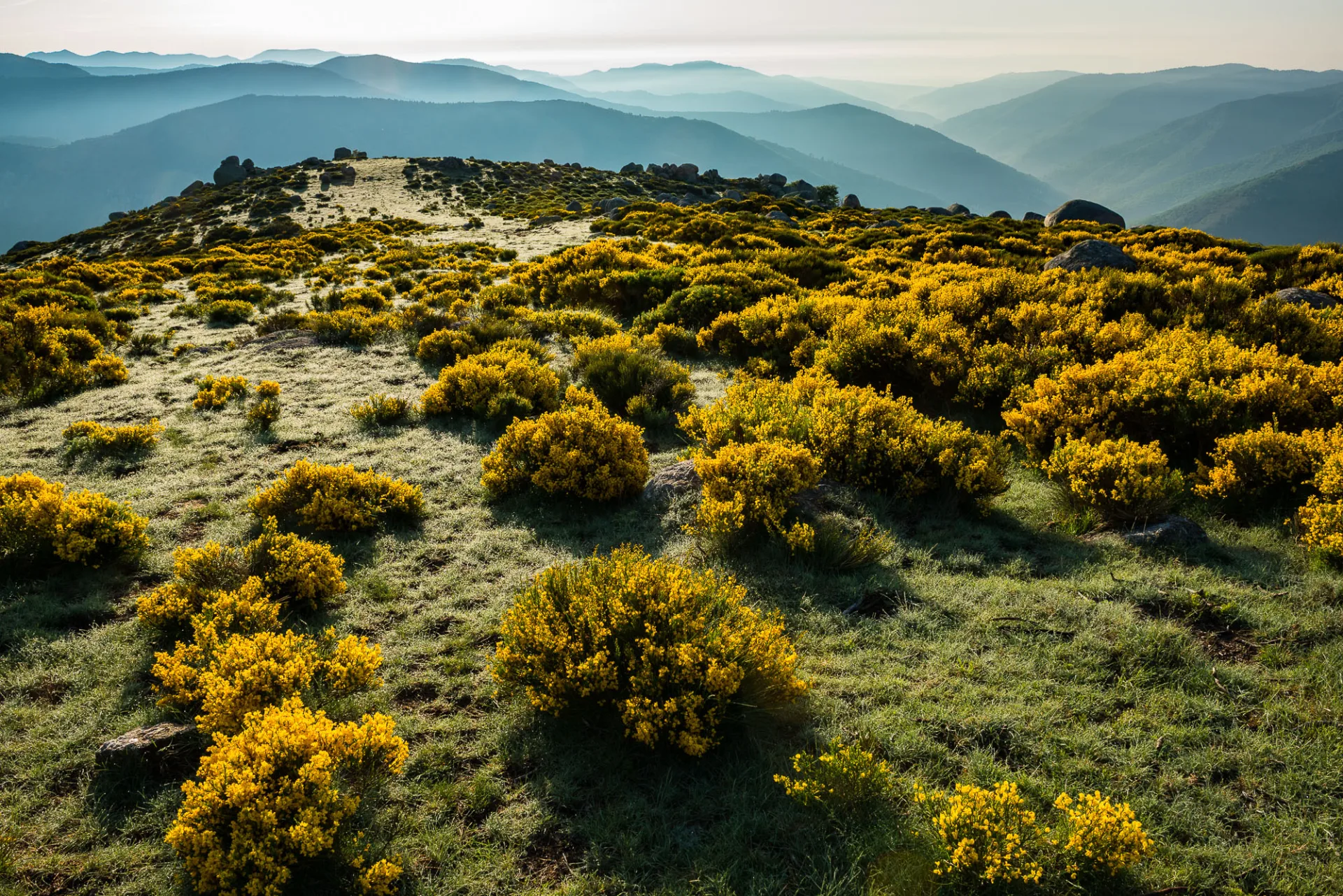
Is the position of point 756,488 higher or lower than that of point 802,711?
higher

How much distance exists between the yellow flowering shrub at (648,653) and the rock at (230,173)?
91.4 meters

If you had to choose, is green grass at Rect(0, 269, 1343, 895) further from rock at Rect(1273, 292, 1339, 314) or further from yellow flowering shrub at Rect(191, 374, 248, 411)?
rock at Rect(1273, 292, 1339, 314)

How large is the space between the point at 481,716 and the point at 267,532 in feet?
10.3

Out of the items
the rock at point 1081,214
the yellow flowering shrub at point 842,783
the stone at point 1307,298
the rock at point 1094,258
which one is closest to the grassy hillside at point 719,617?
the yellow flowering shrub at point 842,783

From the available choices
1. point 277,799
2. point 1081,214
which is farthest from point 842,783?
point 1081,214

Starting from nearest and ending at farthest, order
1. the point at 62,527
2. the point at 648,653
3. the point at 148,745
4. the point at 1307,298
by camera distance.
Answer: the point at 148,745 < the point at 648,653 < the point at 62,527 < the point at 1307,298

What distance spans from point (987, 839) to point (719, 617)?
210 centimetres

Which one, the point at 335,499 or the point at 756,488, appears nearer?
the point at 756,488

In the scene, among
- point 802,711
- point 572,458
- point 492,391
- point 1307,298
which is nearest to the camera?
point 802,711

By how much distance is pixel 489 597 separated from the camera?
18.7 feet

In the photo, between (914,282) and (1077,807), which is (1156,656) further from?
(914,282)

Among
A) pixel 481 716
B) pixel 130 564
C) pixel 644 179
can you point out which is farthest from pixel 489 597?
pixel 644 179

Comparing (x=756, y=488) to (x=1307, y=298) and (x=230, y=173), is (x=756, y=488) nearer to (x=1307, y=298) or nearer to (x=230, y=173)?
(x=1307, y=298)

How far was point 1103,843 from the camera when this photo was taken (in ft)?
9.87
